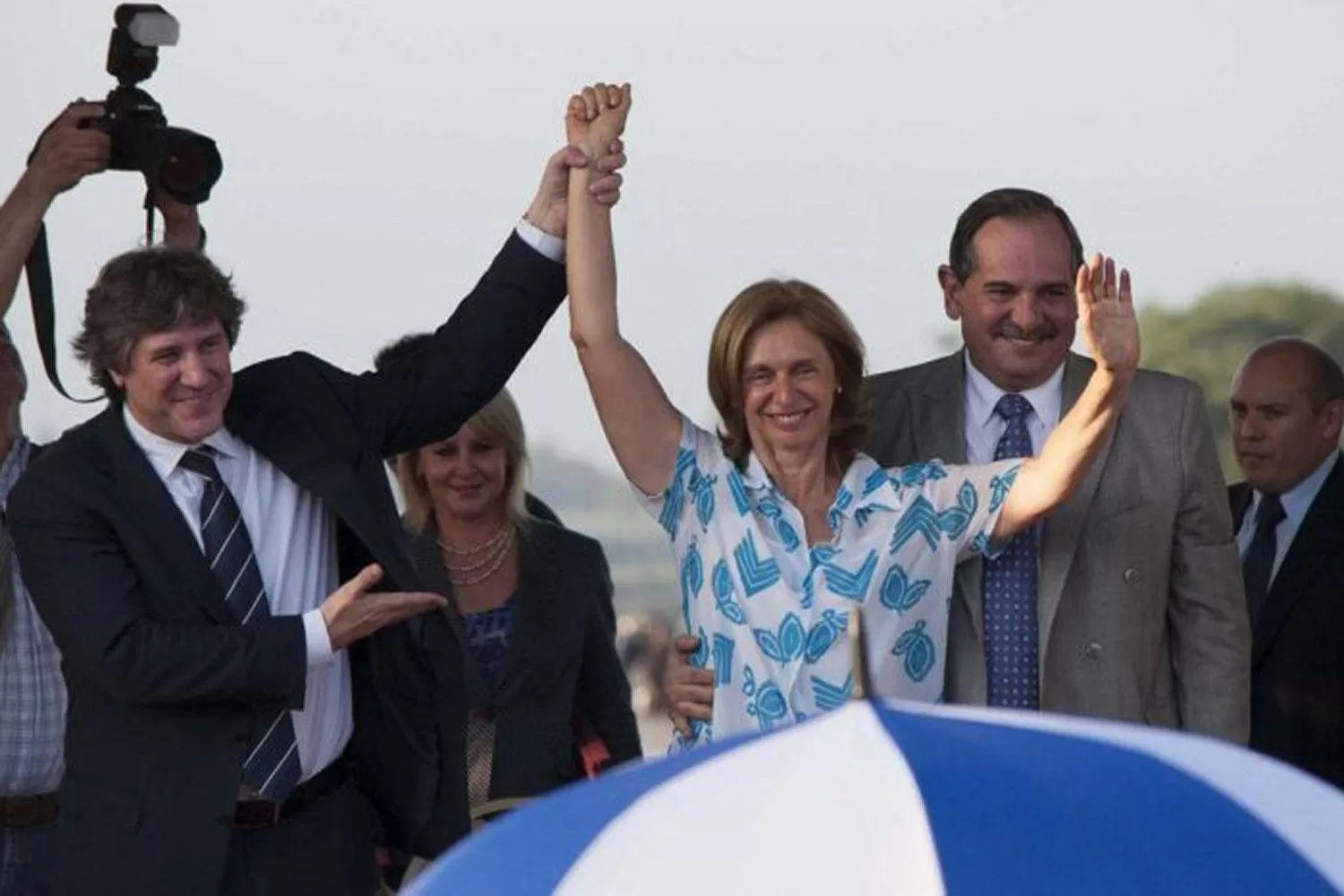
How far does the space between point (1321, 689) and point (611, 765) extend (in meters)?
1.24

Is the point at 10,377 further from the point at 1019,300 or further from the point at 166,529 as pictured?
the point at 1019,300

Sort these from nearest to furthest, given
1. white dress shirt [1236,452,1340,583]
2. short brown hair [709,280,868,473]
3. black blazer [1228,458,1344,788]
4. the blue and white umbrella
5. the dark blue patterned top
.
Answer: the blue and white umbrella, short brown hair [709,280,868,473], the dark blue patterned top, black blazer [1228,458,1344,788], white dress shirt [1236,452,1340,583]

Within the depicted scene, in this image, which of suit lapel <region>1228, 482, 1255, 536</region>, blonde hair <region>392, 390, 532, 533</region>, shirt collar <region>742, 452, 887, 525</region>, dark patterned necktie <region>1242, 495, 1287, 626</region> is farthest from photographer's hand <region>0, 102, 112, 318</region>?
suit lapel <region>1228, 482, 1255, 536</region>

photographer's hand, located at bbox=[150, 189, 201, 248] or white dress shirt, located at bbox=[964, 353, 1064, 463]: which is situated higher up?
photographer's hand, located at bbox=[150, 189, 201, 248]

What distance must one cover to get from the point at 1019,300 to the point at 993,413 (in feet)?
0.55

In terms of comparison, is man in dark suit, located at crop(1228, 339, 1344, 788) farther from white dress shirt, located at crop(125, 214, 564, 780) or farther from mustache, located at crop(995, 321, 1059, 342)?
white dress shirt, located at crop(125, 214, 564, 780)

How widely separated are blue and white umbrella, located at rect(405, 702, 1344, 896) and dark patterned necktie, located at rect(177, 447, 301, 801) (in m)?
1.61

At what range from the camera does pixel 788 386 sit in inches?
160

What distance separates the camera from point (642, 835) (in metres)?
2.30

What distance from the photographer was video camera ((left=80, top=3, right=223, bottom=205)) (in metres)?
4.77

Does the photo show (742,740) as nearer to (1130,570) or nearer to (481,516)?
(1130,570)

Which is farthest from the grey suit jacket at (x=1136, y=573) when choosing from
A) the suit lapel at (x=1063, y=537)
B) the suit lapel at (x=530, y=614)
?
the suit lapel at (x=530, y=614)

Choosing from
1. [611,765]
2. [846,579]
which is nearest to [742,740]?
[846,579]

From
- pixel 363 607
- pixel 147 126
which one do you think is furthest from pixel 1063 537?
pixel 147 126
